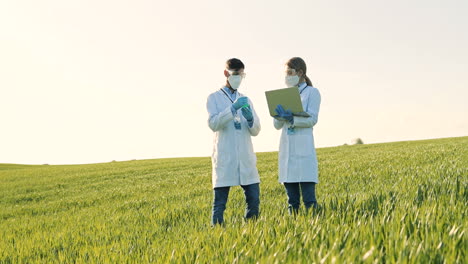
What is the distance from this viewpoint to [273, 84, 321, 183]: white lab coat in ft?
19.0

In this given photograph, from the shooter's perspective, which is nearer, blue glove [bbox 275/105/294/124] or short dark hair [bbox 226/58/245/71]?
blue glove [bbox 275/105/294/124]

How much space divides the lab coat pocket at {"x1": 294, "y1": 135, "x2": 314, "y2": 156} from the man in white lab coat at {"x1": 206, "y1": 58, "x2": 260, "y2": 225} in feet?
1.97

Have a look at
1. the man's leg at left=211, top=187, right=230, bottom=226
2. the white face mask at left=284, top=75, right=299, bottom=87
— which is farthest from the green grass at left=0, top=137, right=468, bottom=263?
the white face mask at left=284, top=75, right=299, bottom=87

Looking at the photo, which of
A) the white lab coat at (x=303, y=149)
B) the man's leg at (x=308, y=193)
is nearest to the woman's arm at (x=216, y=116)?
the white lab coat at (x=303, y=149)

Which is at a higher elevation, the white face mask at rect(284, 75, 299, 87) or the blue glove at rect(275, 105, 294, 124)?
the white face mask at rect(284, 75, 299, 87)

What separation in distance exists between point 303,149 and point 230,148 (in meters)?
1.02

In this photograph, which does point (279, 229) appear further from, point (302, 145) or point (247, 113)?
point (247, 113)

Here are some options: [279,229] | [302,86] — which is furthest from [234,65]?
[279,229]

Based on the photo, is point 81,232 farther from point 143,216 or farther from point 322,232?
point 322,232

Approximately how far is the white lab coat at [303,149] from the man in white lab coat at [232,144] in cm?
49

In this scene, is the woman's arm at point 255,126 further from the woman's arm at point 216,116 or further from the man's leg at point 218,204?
the man's leg at point 218,204

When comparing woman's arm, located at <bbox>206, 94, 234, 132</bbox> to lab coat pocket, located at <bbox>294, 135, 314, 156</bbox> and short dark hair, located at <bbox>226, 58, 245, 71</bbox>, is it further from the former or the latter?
lab coat pocket, located at <bbox>294, 135, 314, 156</bbox>

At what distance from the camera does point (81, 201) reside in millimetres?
15883

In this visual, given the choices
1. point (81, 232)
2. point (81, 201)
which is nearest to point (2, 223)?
point (81, 201)
